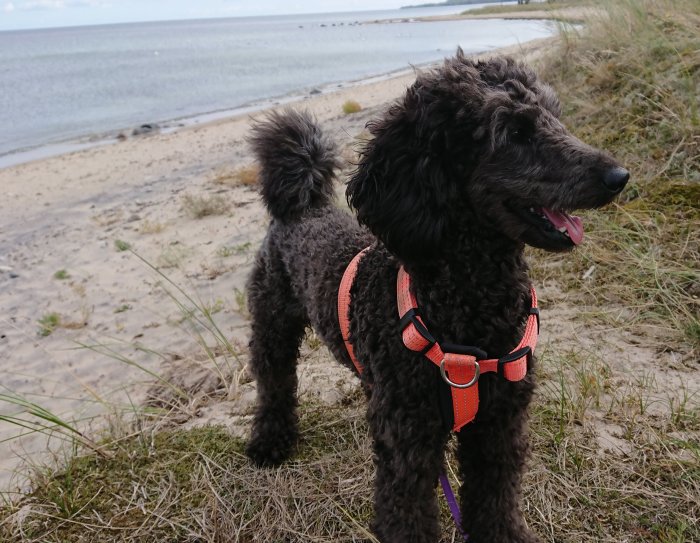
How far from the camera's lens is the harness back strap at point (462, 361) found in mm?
1872

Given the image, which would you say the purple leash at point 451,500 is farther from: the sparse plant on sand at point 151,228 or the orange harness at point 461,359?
the sparse plant on sand at point 151,228

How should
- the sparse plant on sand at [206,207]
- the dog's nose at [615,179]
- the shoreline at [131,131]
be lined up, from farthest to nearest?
the shoreline at [131,131]
the sparse plant on sand at [206,207]
the dog's nose at [615,179]

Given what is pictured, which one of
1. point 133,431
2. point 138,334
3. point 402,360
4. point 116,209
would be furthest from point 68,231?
point 402,360

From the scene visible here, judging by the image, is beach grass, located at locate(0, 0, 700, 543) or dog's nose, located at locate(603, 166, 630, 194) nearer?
dog's nose, located at locate(603, 166, 630, 194)

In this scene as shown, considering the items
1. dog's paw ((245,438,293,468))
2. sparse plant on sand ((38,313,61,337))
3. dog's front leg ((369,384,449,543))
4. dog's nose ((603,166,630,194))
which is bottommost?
sparse plant on sand ((38,313,61,337))

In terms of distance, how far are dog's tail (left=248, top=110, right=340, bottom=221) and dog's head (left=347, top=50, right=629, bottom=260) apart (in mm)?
1074

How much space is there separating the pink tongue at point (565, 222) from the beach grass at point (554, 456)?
1.17 meters

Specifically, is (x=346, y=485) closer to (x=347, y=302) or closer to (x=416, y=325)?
(x=347, y=302)

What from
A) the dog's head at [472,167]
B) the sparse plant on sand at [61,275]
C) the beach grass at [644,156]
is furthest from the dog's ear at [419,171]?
the sparse plant on sand at [61,275]

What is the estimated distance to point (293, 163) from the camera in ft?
10.2

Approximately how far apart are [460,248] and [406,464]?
86cm

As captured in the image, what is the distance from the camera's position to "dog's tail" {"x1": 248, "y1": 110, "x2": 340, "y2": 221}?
3.08 m

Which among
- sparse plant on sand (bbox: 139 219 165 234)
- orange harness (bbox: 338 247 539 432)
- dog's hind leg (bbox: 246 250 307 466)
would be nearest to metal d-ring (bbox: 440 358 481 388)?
orange harness (bbox: 338 247 539 432)

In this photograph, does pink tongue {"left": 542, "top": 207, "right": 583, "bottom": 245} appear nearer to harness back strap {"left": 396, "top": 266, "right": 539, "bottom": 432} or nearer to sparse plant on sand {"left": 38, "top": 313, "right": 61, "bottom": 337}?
harness back strap {"left": 396, "top": 266, "right": 539, "bottom": 432}
